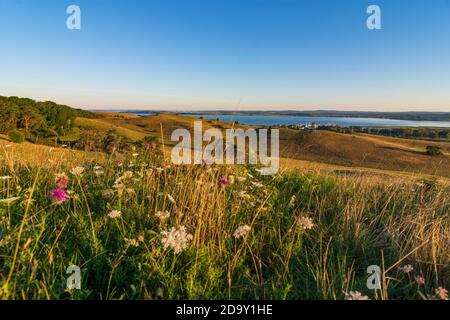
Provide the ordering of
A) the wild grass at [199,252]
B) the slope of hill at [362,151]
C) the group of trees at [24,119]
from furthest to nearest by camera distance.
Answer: the slope of hill at [362,151], the group of trees at [24,119], the wild grass at [199,252]

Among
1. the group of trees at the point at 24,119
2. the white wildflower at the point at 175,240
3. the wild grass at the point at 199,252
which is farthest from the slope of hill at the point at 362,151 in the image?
the white wildflower at the point at 175,240

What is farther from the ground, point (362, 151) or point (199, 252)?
point (199, 252)

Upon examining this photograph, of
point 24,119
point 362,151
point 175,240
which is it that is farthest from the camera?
point 362,151

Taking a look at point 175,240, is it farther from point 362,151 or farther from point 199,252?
point 362,151

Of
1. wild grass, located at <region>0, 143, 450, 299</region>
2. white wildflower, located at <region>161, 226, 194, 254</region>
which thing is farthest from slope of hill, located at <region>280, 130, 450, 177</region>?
white wildflower, located at <region>161, 226, 194, 254</region>

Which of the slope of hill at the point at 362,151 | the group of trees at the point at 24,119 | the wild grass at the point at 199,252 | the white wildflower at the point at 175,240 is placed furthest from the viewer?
the slope of hill at the point at 362,151

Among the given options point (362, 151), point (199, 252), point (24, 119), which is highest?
point (24, 119)

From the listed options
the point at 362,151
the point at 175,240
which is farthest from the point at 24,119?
the point at 362,151

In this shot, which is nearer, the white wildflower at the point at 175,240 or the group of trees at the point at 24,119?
the white wildflower at the point at 175,240

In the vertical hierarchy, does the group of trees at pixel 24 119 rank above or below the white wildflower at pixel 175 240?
above

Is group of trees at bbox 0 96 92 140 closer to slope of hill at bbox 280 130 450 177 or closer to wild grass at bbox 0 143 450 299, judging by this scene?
wild grass at bbox 0 143 450 299

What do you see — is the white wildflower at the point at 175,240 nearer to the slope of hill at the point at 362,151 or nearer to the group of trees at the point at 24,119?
the group of trees at the point at 24,119

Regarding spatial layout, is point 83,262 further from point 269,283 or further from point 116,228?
point 269,283
